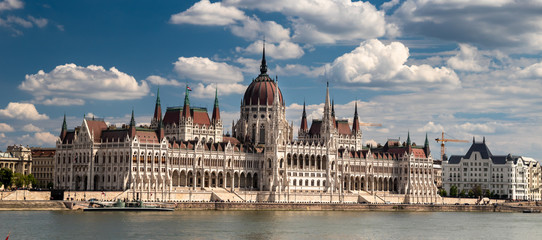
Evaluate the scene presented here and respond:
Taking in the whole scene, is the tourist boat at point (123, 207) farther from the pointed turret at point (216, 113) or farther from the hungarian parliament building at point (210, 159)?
the pointed turret at point (216, 113)

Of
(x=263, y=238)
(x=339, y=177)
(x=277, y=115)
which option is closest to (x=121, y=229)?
(x=263, y=238)

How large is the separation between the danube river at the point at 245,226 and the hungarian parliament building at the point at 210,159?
894 inches

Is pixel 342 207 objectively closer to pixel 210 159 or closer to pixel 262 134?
pixel 210 159

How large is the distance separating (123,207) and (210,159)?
38.2 metres

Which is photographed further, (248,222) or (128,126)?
(128,126)

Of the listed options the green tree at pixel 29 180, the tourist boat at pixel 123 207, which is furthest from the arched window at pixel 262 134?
the tourist boat at pixel 123 207

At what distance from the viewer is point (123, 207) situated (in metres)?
137

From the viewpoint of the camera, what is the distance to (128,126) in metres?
168

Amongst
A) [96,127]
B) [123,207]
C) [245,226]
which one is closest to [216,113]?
[96,127]

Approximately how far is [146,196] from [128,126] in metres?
20.0

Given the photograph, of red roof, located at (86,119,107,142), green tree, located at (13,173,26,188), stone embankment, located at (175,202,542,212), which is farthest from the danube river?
green tree, located at (13,173,26,188)

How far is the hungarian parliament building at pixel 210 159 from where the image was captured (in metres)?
159

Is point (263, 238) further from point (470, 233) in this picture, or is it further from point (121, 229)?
point (470, 233)

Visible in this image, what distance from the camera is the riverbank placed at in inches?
5231
